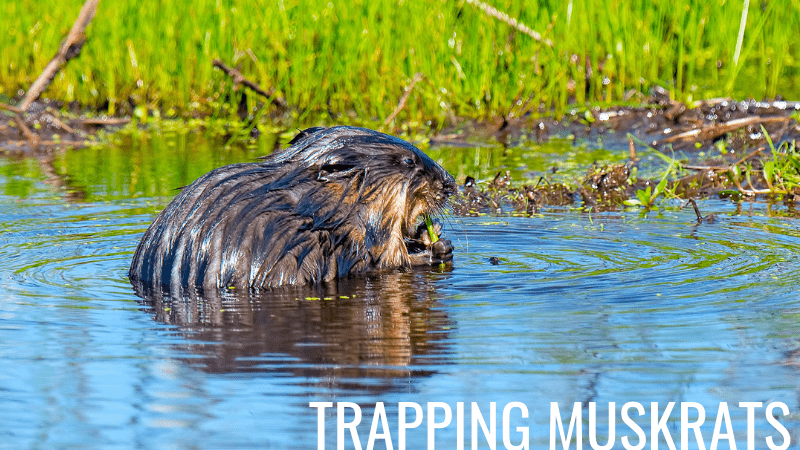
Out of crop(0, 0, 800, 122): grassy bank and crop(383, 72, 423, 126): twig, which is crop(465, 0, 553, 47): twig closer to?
crop(0, 0, 800, 122): grassy bank

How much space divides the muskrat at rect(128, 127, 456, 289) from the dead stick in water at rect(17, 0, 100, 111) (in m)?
4.01

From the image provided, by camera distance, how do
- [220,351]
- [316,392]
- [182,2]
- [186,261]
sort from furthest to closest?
[182,2] → [186,261] → [220,351] → [316,392]

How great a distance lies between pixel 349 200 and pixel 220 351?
128cm

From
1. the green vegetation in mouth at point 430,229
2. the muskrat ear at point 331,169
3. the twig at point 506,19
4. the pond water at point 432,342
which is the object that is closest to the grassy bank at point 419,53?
the twig at point 506,19

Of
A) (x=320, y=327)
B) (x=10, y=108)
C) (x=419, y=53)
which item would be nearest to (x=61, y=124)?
(x=10, y=108)

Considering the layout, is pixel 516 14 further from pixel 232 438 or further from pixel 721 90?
pixel 232 438

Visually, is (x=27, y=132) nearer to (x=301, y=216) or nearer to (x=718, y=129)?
(x=301, y=216)

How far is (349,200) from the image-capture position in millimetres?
4516

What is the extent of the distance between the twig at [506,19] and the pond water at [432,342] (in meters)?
3.42

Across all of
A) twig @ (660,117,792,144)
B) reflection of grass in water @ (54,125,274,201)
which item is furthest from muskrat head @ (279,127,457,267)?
twig @ (660,117,792,144)

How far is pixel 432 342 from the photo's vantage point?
3463mm

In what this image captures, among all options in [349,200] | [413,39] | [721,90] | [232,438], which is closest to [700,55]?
[721,90]

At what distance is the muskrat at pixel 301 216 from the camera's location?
4262mm

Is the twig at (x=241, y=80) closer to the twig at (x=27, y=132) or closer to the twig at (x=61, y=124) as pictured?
the twig at (x=61, y=124)
